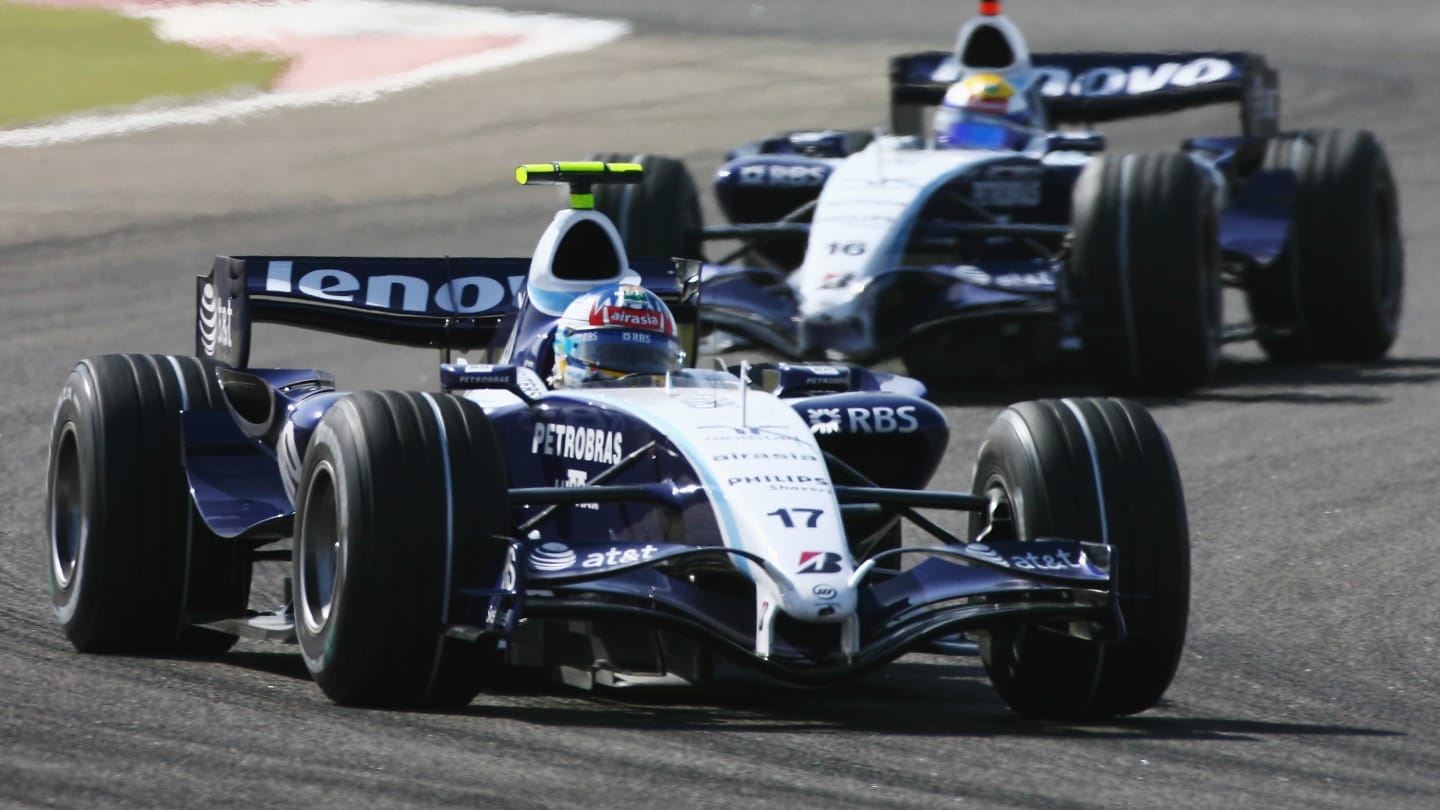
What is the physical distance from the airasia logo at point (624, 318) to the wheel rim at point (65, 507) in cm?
189

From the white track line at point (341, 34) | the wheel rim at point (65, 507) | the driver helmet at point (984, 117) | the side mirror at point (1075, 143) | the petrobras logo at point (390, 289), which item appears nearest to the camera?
the wheel rim at point (65, 507)

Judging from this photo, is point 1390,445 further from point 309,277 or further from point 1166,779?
point 1166,779

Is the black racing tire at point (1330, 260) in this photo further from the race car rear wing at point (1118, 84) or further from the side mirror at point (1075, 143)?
the side mirror at point (1075, 143)

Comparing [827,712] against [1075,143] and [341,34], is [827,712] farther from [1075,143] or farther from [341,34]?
[341,34]

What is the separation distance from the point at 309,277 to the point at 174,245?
449 inches

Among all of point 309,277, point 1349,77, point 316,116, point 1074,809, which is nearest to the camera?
point 1074,809

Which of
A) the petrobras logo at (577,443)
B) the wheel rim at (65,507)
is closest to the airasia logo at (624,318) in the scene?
the petrobras logo at (577,443)

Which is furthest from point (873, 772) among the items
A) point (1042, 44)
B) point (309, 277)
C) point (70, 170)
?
point (1042, 44)

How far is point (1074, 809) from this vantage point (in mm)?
5871

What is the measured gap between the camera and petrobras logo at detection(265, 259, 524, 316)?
926 cm

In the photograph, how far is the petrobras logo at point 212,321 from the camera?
30.0 ft

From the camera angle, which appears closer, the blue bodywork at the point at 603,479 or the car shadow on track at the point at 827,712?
the blue bodywork at the point at 603,479

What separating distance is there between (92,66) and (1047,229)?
11.1 meters

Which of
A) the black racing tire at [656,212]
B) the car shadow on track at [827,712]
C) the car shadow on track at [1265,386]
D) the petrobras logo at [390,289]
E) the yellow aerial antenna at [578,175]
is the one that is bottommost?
the car shadow on track at [1265,386]
